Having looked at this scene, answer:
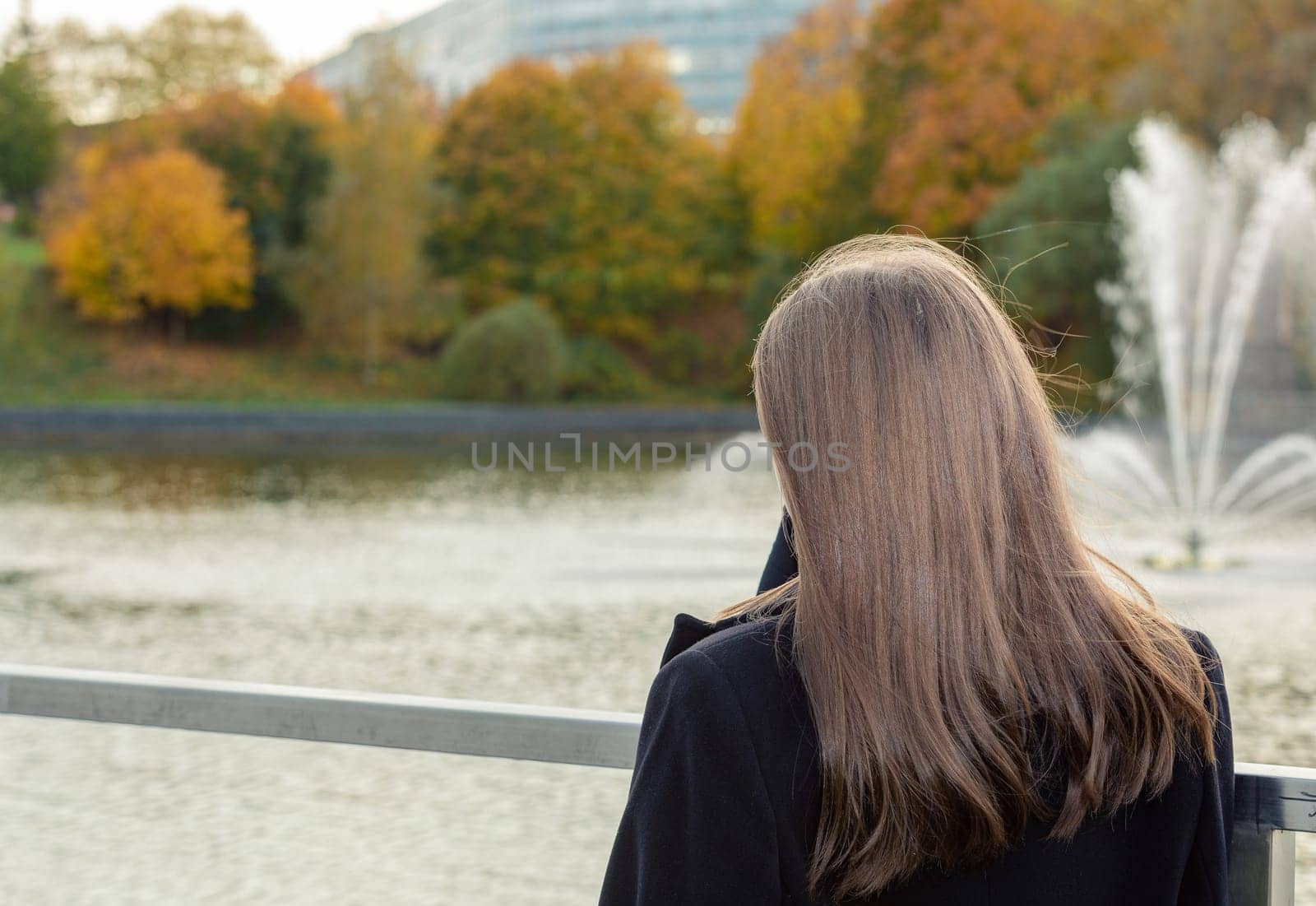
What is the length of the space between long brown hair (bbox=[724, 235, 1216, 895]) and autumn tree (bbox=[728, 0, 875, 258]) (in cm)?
3726

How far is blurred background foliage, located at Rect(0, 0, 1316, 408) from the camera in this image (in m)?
33.8

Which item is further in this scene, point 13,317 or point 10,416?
point 13,317

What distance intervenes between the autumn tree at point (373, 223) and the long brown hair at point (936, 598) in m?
38.9

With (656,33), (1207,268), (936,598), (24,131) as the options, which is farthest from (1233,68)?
(656,33)

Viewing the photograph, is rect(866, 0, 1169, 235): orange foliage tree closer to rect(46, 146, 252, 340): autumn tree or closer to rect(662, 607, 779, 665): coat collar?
rect(46, 146, 252, 340): autumn tree

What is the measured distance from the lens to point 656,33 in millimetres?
90188

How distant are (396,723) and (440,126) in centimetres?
4511

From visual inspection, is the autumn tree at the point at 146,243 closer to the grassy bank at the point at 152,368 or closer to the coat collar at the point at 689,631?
the grassy bank at the point at 152,368

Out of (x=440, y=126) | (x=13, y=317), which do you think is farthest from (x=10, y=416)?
(x=440, y=126)

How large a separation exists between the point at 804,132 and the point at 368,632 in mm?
34802

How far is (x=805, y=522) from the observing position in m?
1.24

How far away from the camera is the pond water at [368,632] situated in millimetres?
2891

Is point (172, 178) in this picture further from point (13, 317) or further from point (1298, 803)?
point (1298, 803)

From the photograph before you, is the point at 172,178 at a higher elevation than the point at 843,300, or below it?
higher
